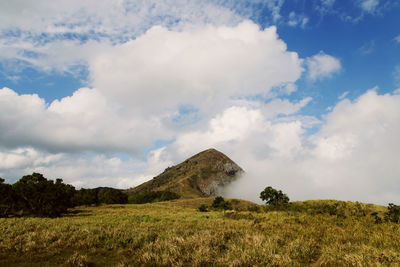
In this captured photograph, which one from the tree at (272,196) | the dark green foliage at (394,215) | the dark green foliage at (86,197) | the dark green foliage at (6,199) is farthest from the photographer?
the dark green foliage at (86,197)

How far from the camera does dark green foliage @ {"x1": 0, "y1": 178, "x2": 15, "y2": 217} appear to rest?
35281mm

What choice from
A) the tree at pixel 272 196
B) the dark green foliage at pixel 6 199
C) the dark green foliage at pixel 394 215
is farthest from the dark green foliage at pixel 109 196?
the dark green foliage at pixel 394 215

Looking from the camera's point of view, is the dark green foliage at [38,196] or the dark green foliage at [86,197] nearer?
the dark green foliage at [38,196]

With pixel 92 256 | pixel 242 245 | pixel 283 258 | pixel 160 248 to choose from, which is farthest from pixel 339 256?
pixel 92 256

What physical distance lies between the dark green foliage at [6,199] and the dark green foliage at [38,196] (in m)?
0.74

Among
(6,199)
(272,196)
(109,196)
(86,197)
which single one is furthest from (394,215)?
(109,196)

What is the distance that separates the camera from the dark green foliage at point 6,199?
116 ft

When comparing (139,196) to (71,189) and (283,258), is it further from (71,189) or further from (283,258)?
(283,258)

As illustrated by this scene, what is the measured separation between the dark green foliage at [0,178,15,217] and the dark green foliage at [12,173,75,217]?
74cm

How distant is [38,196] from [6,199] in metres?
4.75

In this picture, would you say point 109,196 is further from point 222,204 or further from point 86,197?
point 222,204

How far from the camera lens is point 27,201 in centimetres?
3631

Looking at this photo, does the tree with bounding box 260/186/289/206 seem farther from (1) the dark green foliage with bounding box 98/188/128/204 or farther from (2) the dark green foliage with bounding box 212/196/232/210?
(1) the dark green foliage with bounding box 98/188/128/204

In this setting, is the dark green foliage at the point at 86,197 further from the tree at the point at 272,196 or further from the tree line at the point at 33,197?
the tree at the point at 272,196
